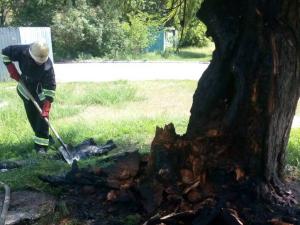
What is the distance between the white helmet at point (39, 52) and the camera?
6930 millimetres

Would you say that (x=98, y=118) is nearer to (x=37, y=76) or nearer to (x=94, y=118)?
(x=94, y=118)

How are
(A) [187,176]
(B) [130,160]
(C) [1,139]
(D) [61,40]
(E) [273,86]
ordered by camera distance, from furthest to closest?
1. (D) [61,40]
2. (C) [1,139]
3. (B) [130,160]
4. (A) [187,176]
5. (E) [273,86]

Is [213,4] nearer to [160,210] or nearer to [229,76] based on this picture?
[229,76]

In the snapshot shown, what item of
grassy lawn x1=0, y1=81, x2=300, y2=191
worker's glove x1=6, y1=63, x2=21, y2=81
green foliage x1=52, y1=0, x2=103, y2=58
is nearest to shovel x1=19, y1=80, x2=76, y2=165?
worker's glove x1=6, y1=63, x2=21, y2=81

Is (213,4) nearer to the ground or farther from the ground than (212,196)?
farther from the ground

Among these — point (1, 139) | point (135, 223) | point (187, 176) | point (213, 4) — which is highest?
point (213, 4)

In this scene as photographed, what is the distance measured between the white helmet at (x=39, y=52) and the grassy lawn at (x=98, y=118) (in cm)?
135

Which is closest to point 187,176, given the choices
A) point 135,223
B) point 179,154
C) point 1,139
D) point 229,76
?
point 179,154

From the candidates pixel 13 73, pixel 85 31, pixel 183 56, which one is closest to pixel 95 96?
pixel 13 73

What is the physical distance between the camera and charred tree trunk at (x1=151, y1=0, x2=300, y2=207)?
11.4 feet

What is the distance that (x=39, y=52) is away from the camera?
6961mm

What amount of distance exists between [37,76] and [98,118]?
2847 millimetres

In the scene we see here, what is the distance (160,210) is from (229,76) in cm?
118

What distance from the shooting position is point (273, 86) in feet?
11.5
